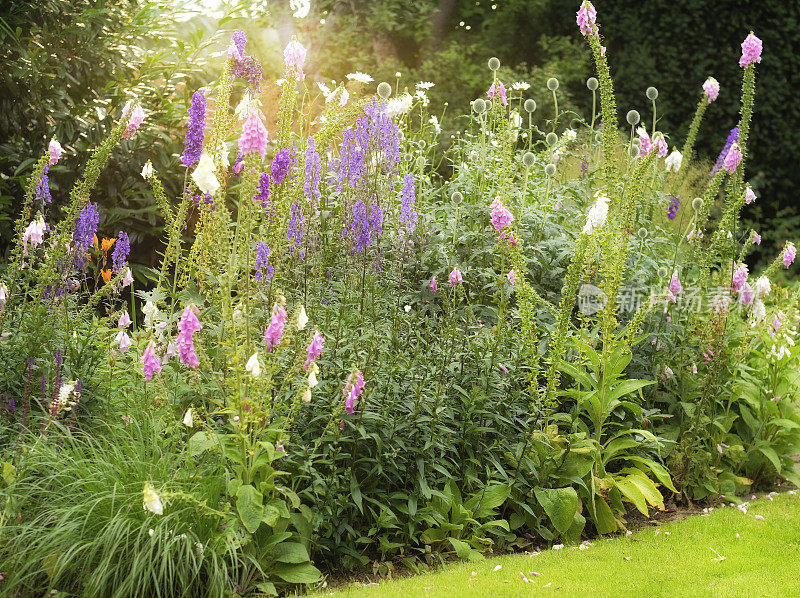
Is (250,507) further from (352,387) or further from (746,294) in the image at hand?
(746,294)

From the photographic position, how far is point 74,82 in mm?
5973

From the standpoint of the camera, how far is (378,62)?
39.3 feet

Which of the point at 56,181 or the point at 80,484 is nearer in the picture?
the point at 80,484

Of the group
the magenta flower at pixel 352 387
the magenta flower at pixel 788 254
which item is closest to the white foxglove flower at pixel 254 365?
the magenta flower at pixel 352 387

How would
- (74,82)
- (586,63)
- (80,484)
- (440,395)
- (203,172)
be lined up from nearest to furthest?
(203,172), (80,484), (440,395), (74,82), (586,63)

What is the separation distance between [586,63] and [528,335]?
8.09 m

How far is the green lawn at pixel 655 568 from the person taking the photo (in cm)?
325

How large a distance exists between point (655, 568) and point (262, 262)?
2.22m

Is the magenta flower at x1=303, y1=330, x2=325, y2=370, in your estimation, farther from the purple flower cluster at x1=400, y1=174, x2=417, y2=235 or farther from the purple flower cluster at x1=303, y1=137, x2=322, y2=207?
the purple flower cluster at x1=400, y1=174, x2=417, y2=235

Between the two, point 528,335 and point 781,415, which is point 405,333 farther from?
point 781,415

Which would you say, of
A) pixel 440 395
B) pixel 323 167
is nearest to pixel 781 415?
pixel 440 395

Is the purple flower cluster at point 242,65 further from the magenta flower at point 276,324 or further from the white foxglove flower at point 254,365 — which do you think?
the white foxglove flower at point 254,365

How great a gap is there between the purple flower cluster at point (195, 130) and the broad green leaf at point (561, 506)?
223cm

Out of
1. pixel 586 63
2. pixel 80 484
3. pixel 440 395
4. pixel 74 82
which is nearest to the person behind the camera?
pixel 80 484
